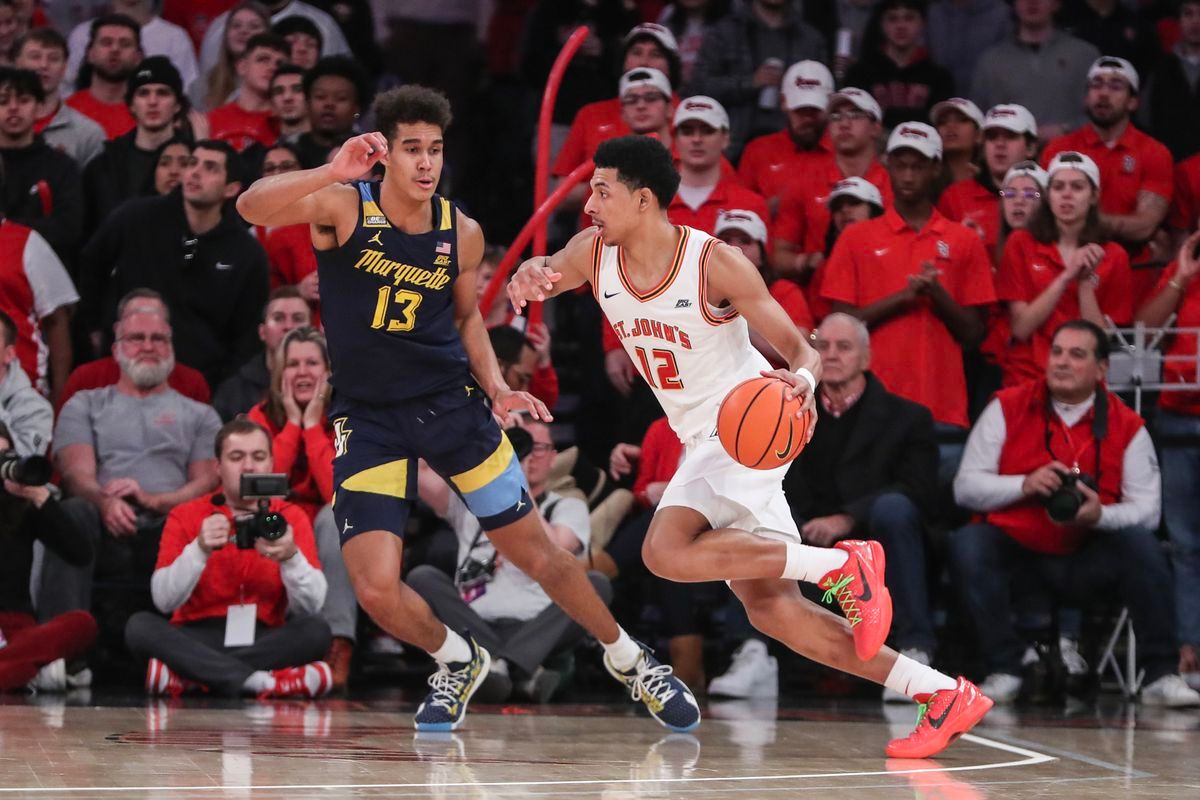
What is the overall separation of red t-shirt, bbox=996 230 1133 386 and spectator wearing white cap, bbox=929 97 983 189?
3.04 ft

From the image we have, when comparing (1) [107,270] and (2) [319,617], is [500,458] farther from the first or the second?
(1) [107,270]

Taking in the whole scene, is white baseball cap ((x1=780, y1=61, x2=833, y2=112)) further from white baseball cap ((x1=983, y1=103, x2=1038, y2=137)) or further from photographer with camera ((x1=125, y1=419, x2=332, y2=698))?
photographer with camera ((x1=125, y1=419, x2=332, y2=698))

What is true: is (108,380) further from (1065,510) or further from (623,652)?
(1065,510)

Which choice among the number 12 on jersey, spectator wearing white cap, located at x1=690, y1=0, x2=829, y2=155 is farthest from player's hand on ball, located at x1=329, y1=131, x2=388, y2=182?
spectator wearing white cap, located at x1=690, y1=0, x2=829, y2=155

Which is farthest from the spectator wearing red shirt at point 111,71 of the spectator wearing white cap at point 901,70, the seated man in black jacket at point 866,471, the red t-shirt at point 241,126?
the seated man in black jacket at point 866,471

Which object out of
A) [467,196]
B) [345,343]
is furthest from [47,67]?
[345,343]

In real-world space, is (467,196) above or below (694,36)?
below

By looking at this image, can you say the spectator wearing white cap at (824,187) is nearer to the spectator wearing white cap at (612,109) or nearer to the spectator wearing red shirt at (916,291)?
the spectator wearing red shirt at (916,291)

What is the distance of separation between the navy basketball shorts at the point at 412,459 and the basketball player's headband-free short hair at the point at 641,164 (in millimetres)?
996

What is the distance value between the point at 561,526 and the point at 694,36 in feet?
13.8

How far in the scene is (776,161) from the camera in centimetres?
1015

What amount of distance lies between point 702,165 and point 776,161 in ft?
2.41

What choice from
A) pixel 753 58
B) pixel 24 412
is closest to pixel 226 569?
pixel 24 412

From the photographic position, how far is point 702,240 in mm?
5992
